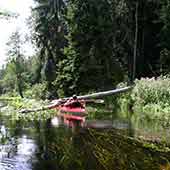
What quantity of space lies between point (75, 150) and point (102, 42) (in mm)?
29760

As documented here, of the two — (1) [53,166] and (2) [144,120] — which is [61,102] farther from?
(1) [53,166]

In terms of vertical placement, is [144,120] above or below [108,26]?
below

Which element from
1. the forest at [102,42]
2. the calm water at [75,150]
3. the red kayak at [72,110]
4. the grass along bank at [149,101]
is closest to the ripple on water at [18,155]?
the calm water at [75,150]

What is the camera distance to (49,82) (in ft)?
164

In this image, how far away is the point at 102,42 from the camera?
43.1 metres

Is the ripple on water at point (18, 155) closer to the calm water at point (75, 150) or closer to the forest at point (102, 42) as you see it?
the calm water at point (75, 150)

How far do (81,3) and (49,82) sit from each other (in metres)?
11.1

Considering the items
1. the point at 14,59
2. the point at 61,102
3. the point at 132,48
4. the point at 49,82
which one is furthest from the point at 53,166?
the point at 14,59

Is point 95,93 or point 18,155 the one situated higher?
point 95,93

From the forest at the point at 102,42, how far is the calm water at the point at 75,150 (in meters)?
20.9

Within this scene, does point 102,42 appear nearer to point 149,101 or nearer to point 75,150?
point 149,101

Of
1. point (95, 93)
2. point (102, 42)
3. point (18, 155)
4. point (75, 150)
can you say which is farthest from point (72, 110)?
point (102, 42)

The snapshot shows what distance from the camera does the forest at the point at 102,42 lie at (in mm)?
41969

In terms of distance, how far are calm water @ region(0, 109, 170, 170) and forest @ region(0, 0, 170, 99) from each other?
822 inches
